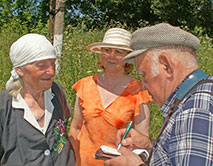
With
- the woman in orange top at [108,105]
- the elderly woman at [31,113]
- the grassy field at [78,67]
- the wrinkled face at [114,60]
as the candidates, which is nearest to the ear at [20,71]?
the elderly woman at [31,113]

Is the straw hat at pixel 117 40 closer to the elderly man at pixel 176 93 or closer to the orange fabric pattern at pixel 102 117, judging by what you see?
the orange fabric pattern at pixel 102 117

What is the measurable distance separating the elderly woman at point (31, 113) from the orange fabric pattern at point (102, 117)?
0.40 meters

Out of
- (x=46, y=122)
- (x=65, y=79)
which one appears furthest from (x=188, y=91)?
(x=65, y=79)

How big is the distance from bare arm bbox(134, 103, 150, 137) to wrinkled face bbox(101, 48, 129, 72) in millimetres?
505

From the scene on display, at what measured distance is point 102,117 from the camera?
A: 8.55 feet

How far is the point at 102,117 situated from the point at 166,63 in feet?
4.33

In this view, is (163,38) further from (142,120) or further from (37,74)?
(142,120)

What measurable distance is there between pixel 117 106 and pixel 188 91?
4.51 feet

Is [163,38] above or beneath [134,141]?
above

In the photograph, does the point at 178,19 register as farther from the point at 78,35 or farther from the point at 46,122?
the point at 46,122

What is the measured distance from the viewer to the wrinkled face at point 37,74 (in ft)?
6.91

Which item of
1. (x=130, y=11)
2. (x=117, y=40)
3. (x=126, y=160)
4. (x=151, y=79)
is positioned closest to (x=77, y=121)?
(x=117, y=40)

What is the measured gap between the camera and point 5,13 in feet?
46.0

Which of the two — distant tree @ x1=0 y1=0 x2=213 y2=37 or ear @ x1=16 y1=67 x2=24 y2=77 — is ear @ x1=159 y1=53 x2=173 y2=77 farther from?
distant tree @ x1=0 y1=0 x2=213 y2=37
